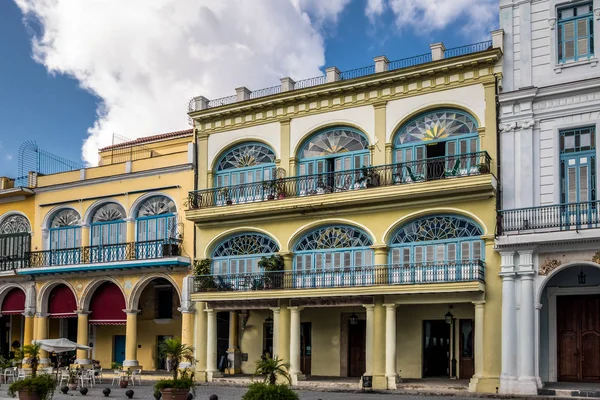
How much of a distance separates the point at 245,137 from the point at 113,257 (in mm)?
7154

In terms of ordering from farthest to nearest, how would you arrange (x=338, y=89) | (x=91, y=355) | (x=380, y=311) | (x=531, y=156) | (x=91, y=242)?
(x=91, y=355) < (x=91, y=242) < (x=338, y=89) < (x=380, y=311) < (x=531, y=156)

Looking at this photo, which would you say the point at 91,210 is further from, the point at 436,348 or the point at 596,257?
the point at 596,257

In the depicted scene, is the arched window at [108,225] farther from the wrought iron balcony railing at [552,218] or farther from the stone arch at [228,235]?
the wrought iron balcony railing at [552,218]

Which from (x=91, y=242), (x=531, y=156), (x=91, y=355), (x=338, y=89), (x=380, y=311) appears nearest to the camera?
(x=531, y=156)

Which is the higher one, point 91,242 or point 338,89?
point 338,89

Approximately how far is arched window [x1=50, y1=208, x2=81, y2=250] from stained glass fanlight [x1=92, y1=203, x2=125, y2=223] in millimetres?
945

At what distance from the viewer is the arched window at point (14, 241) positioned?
33875 millimetres

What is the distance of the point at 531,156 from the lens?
22859mm

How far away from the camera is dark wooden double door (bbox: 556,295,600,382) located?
2287 centimetres

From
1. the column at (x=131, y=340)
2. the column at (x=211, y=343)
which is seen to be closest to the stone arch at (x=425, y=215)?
the column at (x=211, y=343)

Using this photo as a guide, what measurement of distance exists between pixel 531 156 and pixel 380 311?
6378mm

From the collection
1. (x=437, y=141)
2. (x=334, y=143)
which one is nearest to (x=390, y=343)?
(x=437, y=141)

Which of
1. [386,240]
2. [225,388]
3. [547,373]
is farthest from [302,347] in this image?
[547,373]

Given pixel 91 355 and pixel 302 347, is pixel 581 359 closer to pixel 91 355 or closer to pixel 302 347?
pixel 302 347
